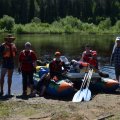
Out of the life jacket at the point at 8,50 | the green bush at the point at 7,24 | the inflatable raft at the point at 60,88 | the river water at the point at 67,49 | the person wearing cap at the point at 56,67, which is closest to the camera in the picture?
the life jacket at the point at 8,50

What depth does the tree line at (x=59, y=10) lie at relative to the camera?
115750 mm

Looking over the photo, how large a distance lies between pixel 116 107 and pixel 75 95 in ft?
7.66

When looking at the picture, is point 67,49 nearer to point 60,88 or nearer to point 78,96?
point 60,88

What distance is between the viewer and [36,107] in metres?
11.5

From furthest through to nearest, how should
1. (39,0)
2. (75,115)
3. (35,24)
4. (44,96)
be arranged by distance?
(39,0) → (35,24) → (44,96) → (75,115)

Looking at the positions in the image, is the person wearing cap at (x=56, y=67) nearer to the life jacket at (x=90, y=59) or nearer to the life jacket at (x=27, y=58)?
the life jacket at (x=27, y=58)

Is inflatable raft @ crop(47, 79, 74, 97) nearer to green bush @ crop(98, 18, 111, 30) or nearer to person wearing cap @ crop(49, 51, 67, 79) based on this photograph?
person wearing cap @ crop(49, 51, 67, 79)

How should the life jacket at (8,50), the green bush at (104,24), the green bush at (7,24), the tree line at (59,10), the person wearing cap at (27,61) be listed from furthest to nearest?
1. the green bush at (104,24)
2. the tree line at (59,10)
3. the green bush at (7,24)
4. the person wearing cap at (27,61)
5. the life jacket at (8,50)

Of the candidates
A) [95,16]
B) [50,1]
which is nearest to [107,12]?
[95,16]

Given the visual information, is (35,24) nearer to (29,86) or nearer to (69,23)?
(69,23)

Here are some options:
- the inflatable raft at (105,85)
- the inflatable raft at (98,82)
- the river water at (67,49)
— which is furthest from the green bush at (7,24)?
the inflatable raft at (105,85)

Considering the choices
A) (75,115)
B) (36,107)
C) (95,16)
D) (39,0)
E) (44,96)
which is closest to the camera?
(75,115)

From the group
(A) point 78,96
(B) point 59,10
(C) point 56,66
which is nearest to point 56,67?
(C) point 56,66

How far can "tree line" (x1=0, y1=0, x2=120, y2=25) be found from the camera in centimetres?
11575
